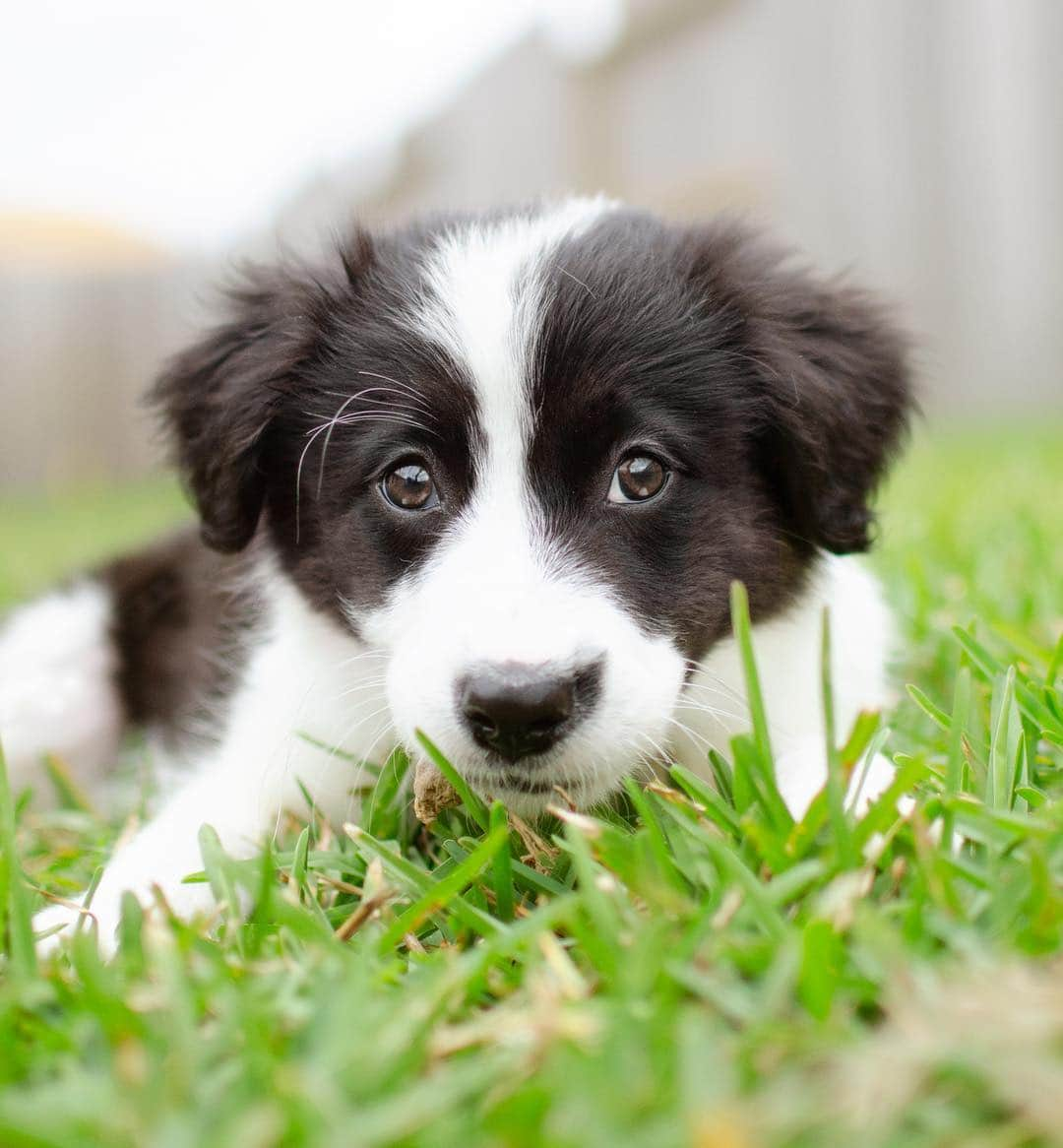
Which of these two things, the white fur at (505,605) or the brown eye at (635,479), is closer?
the white fur at (505,605)

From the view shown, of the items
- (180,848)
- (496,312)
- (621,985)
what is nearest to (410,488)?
(496,312)

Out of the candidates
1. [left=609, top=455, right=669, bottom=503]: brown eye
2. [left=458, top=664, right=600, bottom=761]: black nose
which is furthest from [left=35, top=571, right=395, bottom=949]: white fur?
[left=609, top=455, right=669, bottom=503]: brown eye

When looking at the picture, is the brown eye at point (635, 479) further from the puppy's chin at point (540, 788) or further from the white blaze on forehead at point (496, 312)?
the puppy's chin at point (540, 788)

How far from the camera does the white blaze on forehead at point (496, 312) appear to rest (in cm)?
214

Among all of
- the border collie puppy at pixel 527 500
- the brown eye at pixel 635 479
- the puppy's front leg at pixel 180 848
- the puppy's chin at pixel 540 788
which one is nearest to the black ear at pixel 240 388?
the border collie puppy at pixel 527 500

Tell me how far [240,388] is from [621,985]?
5.22 feet

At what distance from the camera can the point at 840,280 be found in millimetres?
2906

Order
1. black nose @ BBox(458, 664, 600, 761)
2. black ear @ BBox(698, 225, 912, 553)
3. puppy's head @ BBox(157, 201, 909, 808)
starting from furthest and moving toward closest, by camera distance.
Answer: black ear @ BBox(698, 225, 912, 553), puppy's head @ BBox(157, 201, 909, 808), black nose @ BBox(458, 664, 600, 761)

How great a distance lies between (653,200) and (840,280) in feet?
33.0

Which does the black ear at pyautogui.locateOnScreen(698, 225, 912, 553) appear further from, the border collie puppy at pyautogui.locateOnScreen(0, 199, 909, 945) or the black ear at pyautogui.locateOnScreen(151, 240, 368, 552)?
the black ear at pyautogui.locateOnScreen(151, 240, 368, 552)

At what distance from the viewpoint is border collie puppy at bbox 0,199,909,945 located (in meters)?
1.94

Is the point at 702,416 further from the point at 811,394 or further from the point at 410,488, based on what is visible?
the point at 410,488

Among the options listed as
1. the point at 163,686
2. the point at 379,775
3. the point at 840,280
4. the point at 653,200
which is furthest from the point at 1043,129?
the point at 379,775

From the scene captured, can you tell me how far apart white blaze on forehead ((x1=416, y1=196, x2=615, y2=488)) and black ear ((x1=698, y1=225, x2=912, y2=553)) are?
378 mm
